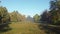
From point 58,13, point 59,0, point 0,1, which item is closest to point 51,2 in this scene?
point 59,0

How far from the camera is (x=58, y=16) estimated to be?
178 ft

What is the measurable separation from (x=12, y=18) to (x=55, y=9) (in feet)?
243

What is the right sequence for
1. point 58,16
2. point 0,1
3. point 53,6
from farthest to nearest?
point 53,6
point 58,16
point 0,1

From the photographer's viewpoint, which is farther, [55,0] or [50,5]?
[50,5]

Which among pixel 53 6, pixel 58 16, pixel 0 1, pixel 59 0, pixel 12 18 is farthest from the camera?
pixel 12 18

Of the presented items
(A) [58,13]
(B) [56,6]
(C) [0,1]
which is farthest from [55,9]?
(C) [0,1]

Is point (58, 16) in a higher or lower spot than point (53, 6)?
lower

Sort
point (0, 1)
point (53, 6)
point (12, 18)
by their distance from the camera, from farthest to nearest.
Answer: point (12, 18), point (53, 6), point (0, 1)

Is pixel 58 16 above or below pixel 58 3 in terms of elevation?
below

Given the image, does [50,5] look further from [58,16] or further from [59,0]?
[58,16]

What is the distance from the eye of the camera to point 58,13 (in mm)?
55375

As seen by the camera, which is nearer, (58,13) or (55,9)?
(58,13)

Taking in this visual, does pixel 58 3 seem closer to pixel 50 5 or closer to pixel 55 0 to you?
pixel 55 0

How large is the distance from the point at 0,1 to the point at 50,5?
32345 millimetres
